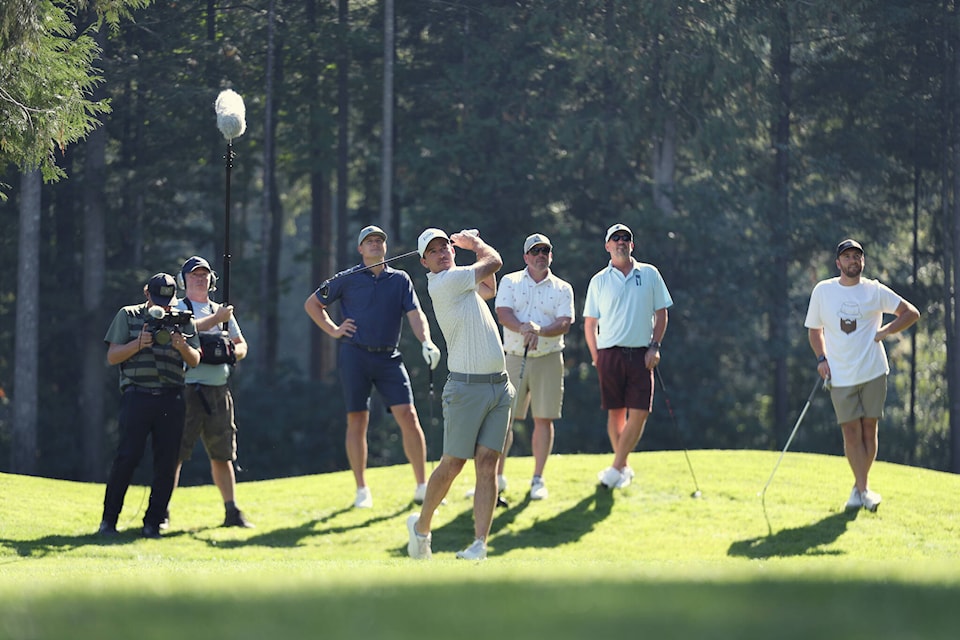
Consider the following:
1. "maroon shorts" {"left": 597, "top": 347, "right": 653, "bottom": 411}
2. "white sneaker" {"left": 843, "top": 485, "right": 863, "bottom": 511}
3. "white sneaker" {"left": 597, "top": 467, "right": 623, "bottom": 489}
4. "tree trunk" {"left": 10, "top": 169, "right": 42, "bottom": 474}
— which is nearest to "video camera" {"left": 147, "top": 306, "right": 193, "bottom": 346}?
"maroon shorts" {"left": 597, "top": 347, "right": 653, "bottom": 411}

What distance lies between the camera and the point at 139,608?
15.5 ft

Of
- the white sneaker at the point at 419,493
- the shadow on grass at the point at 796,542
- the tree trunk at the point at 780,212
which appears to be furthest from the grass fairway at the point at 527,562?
the tree trunk at the point at 780,212

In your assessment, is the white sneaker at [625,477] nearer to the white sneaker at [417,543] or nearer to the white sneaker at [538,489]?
the white sneaker at [538,489]

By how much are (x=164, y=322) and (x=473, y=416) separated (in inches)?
114

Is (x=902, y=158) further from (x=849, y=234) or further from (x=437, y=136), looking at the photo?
(x=437, y=136)

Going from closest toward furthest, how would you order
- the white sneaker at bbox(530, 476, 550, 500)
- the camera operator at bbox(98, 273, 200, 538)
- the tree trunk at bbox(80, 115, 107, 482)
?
the camera operator at bbox(98, 273, 200, 538), the white sneaker at bbox(530, 476, 550, 500), the tree trunk at bbox(80, 115, 107, 482)

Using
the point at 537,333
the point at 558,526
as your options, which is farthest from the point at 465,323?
the point at 558,526

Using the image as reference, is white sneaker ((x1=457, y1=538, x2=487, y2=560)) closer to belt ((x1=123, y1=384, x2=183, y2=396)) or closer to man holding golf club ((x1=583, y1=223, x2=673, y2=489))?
man holding golf club ((x1=583, y1=223, x2=673, y2=489))

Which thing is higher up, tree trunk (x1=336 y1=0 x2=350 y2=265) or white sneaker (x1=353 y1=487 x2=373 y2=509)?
tree trunk (x1=336 y1=0 x2=350 y2=265)

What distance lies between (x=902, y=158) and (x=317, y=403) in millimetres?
13670

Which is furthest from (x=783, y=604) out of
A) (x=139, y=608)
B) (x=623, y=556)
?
(x=623, y=556)

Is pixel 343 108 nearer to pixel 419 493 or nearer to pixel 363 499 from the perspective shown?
pixel 363 499

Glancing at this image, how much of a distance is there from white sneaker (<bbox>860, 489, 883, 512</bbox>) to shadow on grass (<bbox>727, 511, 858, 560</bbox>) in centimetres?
24

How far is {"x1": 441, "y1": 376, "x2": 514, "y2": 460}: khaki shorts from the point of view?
901 centimetres
